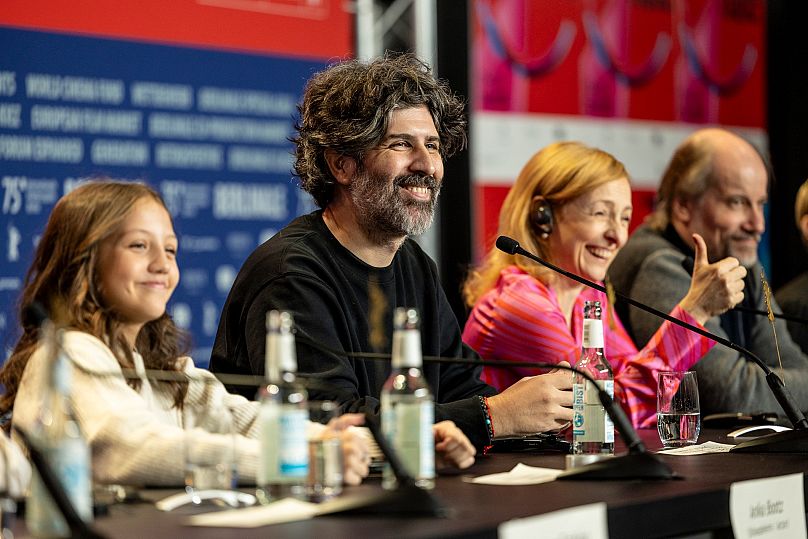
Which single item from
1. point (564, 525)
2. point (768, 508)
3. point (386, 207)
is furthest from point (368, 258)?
A: point (564, 525)

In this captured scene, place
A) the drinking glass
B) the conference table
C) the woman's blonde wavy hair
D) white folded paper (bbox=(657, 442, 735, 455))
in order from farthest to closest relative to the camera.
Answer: the woman's blonde wavy hair < white folded paper (bbox=(657, 442, 735, 455)) < the drinking glass < the conference table

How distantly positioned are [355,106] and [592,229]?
0.69 metres

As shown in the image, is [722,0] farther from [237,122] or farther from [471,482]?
[471,482]

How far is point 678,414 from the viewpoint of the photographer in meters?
2.20

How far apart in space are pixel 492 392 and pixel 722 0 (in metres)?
3.18

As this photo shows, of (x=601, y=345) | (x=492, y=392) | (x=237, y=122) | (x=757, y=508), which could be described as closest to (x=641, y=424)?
(x=492, y=392)

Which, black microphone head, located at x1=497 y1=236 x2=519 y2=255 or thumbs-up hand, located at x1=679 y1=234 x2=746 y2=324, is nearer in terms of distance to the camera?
black microphone head, located at x1=497 y1=236 x2=519 y2=255

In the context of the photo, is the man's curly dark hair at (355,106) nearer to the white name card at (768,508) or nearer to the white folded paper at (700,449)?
the white folded paper at (700,449)

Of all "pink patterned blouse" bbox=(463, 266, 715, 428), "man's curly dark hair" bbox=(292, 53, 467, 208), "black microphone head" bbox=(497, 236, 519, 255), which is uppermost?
"man's curly dark hair" bbox=(292, 53, 467, 208)

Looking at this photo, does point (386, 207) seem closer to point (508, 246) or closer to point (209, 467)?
point (508, 246)

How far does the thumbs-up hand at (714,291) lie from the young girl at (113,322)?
111cm

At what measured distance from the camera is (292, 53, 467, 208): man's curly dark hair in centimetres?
250

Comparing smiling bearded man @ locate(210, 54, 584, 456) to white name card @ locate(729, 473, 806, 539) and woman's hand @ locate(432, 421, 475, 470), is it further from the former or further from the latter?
white name card @ locate(729, 473, 806, 539)

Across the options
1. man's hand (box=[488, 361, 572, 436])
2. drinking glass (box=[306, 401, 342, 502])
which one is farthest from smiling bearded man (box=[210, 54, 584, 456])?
drinking glass (box=[306, 401, 342, 502])
